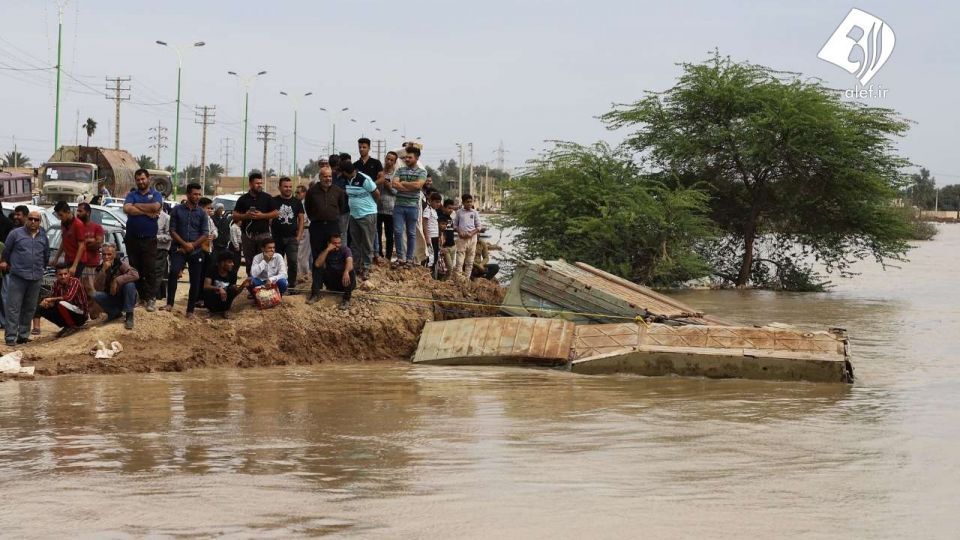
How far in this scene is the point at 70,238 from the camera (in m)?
13.6

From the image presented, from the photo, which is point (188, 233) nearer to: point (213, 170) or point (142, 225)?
point (142, 225)

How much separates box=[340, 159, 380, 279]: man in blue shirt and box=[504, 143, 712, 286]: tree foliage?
14116mm

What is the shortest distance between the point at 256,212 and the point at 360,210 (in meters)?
1.37

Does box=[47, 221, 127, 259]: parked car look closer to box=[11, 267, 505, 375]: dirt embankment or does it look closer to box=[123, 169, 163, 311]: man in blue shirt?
box=[123, 169, 163, 311]: man in blue shirt

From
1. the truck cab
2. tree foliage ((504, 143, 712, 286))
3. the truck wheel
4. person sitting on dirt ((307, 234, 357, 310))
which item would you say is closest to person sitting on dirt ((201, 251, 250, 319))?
person sitting on dirt ((307, 234, 357, 310))

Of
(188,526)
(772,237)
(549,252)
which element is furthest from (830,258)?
(188,526)

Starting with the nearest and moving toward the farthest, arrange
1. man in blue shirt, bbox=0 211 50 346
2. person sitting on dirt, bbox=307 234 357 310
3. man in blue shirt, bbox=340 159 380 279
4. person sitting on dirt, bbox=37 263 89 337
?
1. man in blue shirt, bbox=0 211 50 346
2. person sitting on dirt, bbox=37 263 89 337
3. person sitting on dirt, bbox=307 234 357 310
4. man in blue shirt, bbox=340 159 380 279

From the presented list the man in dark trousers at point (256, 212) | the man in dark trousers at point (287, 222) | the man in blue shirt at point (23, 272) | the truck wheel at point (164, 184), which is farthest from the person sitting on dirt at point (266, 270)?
the truck wheel at point (164, 184)

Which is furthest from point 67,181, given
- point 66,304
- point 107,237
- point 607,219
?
point 66,304

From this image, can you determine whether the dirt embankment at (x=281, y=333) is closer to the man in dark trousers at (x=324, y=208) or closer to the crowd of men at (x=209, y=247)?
the crowd of men at (x=209, y=247)

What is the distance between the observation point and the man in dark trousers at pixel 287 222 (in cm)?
1456

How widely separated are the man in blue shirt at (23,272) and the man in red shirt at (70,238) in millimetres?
308

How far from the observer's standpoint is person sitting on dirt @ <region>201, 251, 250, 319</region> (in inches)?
556

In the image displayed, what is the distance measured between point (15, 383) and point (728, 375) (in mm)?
7654
